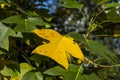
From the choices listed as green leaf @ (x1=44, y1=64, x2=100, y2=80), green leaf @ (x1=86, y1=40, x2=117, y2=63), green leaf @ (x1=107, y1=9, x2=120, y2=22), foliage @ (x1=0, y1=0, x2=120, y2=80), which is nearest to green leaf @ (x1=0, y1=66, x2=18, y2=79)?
foliage @ (x1=0, y1=0, x2=120, y2=80)

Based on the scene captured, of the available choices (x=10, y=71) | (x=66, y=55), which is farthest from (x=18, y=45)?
(x=66, y=55)

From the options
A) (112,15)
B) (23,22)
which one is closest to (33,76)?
(23,22)

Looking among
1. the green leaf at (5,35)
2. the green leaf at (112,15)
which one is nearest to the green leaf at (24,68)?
the green leaf at (5,35)

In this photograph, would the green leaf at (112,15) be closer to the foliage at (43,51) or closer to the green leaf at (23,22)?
the foliage at (43,51)

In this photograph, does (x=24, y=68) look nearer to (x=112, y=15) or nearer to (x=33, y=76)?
(x=33, y=76)

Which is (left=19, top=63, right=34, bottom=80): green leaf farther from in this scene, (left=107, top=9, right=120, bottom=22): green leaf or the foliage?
(left=107, top=9, right=120, bottom=22): green leaf

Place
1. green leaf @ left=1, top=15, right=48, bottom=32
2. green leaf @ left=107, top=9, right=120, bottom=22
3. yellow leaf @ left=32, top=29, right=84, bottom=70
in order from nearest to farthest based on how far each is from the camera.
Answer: yellow leaf @ left=32, top=29, right=84, bottom=70
green leaf @ left=1, top=15, right=48, bottom=32
green leaf @ left=107, top=9, right=120, bottom=22

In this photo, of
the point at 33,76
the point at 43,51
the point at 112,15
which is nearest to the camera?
the point at 43,51

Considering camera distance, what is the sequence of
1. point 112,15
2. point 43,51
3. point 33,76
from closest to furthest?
point 43,51 → point 33,76 → point 112,15
